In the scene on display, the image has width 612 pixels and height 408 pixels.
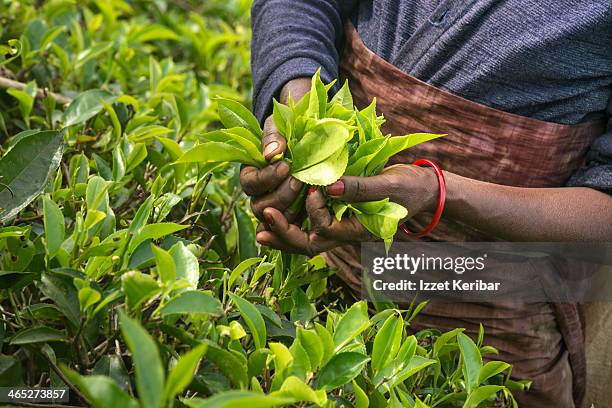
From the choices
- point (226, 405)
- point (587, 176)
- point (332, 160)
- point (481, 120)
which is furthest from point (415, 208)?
point (226, 405)

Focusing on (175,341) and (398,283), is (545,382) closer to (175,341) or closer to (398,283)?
(398,283)

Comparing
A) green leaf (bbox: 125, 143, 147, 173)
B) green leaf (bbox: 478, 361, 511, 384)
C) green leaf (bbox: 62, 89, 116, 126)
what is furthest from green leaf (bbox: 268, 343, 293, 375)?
green leaf (bbox: 62, 89, 116, 126)

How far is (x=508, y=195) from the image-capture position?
112 cm

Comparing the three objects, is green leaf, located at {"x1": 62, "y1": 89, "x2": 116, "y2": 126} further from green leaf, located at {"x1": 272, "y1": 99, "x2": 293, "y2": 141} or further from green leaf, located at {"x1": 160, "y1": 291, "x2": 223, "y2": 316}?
green leaf, located at {"x1": 160, "y1": 291, "x2": 223, "y2": 316}

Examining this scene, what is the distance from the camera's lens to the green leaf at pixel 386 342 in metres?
0.91

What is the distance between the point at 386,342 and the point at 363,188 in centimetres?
20

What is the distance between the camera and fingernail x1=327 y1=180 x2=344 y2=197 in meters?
0.91

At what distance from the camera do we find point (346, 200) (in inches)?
37.1

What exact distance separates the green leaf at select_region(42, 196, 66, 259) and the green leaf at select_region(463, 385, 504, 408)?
0.56 meters

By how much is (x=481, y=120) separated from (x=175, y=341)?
646 mm

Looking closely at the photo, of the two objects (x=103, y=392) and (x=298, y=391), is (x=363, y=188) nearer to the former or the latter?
(x=298, y=391)

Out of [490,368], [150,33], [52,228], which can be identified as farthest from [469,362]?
[150,33]

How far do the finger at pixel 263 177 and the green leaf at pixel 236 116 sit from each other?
58 mm

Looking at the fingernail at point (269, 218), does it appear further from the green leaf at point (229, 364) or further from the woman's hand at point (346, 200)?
the green leaf at point (229, 364)
